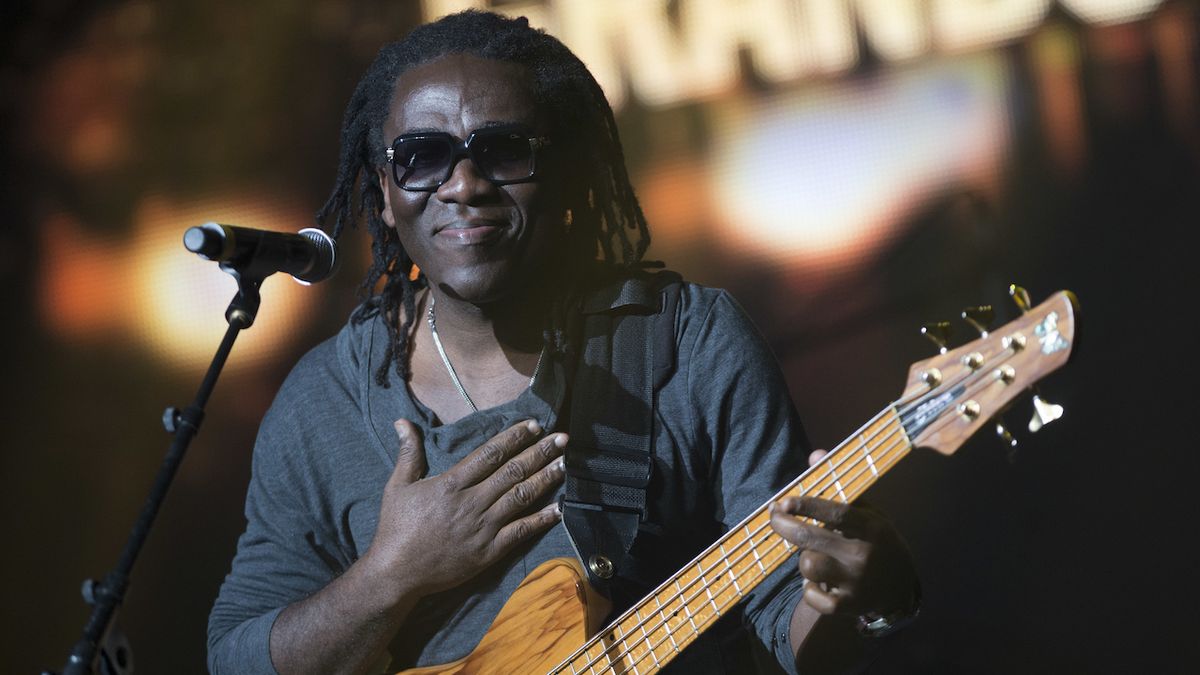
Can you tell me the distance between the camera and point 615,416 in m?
2.22

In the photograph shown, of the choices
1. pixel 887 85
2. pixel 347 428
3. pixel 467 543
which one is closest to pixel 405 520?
pixel 467 543

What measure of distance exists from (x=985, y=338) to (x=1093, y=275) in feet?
4.81

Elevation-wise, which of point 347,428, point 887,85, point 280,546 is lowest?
point 280,546

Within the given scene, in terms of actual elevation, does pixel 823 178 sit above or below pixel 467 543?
above

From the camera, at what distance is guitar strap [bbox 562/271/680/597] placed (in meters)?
2.14

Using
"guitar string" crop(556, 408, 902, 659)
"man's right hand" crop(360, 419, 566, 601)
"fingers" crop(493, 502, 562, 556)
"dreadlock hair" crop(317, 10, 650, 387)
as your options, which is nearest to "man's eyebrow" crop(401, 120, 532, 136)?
"dreadlock hair" crop(317, 10, 650, 387)

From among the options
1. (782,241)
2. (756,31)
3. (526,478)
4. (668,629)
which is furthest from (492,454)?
(756,31)

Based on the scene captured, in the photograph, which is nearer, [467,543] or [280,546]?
[467,543]

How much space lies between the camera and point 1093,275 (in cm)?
298

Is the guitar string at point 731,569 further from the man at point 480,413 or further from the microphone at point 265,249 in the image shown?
the microphone at point 265,249

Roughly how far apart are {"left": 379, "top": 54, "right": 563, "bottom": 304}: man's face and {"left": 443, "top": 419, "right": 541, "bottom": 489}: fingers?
0.91 ft

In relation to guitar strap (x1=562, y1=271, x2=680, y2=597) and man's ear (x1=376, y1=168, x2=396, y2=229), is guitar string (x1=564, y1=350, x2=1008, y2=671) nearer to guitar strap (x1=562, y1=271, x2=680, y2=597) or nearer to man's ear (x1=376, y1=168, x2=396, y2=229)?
guitar strap (x1=562, y1=271, x2=680, y2=597)

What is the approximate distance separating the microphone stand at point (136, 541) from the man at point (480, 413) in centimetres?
49

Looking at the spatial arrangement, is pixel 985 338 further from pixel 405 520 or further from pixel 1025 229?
pixel 1025 229
